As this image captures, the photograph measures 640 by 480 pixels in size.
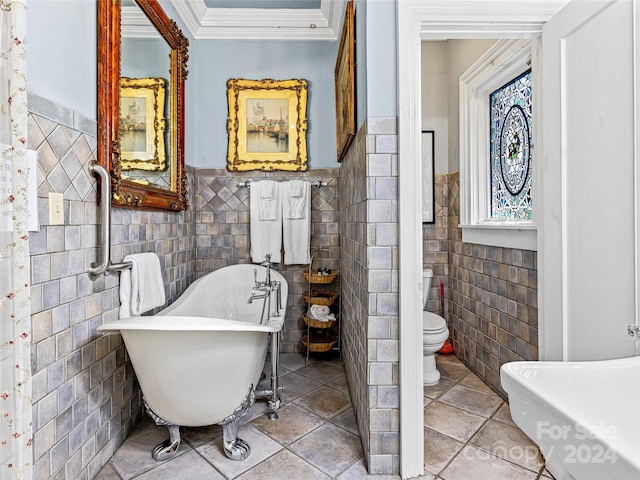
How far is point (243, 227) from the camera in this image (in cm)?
288

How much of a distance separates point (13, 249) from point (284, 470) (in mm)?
1359

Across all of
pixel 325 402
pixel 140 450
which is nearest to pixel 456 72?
pixel 325 402

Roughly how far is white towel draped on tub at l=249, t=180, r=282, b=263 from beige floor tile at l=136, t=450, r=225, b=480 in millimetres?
1483

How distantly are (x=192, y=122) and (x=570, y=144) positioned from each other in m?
2.56

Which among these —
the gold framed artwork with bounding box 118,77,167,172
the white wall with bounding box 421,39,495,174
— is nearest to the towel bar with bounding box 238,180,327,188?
the gold framed artwork with bounding box 118,77,167,172

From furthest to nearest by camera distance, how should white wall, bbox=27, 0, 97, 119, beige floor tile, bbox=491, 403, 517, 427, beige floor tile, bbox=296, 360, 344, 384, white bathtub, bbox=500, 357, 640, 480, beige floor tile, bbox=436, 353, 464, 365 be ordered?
1. beige floor tile, bbox=436, 353, 464, 365
2. beige floor tile, bbox=296, 360, 344, 384
3. beige floor tile, bbox=491, 403, 517, 427
4. white wall, bbox=27, 0, 97, 119
5. white bathtub, bbox=500, 357, 640, 480

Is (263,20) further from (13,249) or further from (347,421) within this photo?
(347,421)

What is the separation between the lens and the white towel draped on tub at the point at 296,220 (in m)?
2.77

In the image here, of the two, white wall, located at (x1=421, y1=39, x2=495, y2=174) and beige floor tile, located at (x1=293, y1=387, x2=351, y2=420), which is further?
white wall, located at (x1=421, y1=39, x2=495, y2=174)

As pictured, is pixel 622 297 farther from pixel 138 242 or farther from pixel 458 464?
pixel 138 242

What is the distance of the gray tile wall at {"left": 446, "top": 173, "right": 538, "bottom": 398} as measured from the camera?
76.3 inches

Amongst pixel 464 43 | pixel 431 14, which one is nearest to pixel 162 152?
pixel 431 14

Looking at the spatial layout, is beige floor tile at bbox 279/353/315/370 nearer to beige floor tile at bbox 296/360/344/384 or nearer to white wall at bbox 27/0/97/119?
beige floor tile at bbox 296/360/344/384

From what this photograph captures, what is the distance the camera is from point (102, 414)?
1.58m
